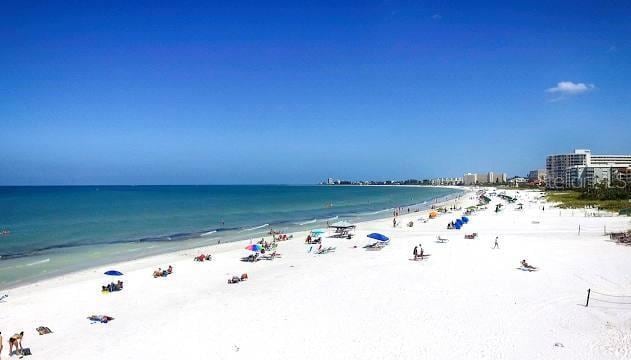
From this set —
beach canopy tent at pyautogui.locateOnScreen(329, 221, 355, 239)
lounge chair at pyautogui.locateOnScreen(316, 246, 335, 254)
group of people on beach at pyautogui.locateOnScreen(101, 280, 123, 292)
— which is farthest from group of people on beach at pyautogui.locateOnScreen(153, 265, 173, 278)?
beach canopy tent at pyautogui.locateOnScreen(329, 221, 355, 239)

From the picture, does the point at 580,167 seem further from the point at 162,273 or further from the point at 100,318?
the point at 100,318

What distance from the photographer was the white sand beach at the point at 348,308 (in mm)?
11359

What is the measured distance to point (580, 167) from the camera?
445 feet

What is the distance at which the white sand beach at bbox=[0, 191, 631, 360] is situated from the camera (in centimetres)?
1136

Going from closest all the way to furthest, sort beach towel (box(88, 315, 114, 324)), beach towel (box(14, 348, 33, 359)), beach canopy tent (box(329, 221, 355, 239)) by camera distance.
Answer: beach towel (box(14, 348, 33, 359))
beach towel (box(88, 315, 114, 324))
beach canopy tent (box(329, 221, 355, 239))

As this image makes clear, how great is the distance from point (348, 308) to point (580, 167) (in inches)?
5718

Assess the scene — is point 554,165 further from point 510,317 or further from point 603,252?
point 510,317

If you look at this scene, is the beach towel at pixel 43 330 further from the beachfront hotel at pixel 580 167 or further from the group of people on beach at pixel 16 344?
the beachfront hotel at pixel 580 167

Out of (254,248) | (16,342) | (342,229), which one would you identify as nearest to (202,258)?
(254,248)

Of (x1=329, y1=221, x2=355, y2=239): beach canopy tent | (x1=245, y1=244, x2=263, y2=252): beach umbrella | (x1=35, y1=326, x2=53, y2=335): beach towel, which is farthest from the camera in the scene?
(x1=329, y1=221, x2=355, y2=239): beach canopy tent

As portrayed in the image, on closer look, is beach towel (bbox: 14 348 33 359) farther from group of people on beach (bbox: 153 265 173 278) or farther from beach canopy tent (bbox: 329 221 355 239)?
beach canopy tent (bbox: 329 221 355 239)

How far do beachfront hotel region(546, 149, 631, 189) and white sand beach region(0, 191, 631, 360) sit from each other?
12109cm

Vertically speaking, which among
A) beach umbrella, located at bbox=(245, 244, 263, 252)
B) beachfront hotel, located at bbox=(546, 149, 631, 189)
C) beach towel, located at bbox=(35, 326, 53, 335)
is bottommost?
beach towel, located at bbox=(35, 326, 53, 335)

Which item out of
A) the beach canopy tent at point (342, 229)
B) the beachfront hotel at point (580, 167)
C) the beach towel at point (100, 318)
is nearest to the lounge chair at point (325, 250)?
the beach canopy tent at point (342, 229)
